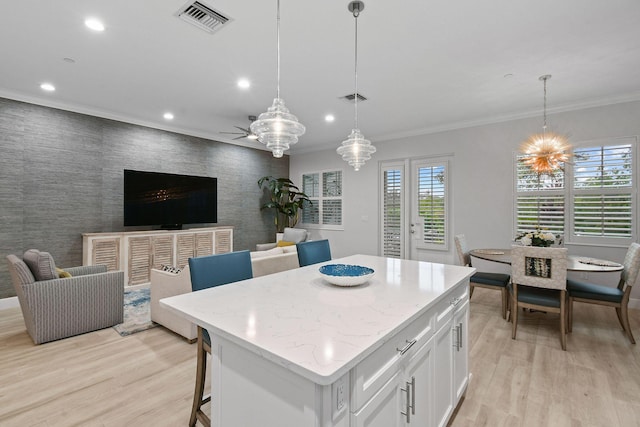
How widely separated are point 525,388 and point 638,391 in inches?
30.4

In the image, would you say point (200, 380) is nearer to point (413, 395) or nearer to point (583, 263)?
point (413, 395)

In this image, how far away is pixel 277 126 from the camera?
199cm

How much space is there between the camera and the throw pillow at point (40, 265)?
2961 mm

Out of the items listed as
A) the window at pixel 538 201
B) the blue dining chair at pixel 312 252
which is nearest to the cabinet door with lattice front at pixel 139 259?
the blue dining chair at pixel 312 252

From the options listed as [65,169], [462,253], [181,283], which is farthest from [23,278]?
[462,253]

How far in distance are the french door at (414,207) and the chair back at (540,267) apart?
2.34 meters

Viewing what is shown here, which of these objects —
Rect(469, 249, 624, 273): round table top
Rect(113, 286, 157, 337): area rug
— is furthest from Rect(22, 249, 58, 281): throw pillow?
Rect(469, 249, 624, 273): round table top

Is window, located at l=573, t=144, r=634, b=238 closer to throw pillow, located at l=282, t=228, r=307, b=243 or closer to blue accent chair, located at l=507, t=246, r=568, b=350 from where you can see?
blue accent chair, located at l=507, t=246, r=568, b=350

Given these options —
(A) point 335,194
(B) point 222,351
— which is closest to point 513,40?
(B) point 222,351

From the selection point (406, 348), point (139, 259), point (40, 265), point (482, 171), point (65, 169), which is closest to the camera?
point (406, 348)

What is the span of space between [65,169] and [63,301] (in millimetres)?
2263

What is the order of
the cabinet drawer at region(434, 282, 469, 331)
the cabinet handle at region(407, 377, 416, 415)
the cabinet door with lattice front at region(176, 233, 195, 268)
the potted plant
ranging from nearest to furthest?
the cabinet handle at region(407, 377, 416, 415), the cabinet drawer at region(434, 282, 469, 331), the cabinet door with lattice front at region(176, 233, 195, 268), the potted plant

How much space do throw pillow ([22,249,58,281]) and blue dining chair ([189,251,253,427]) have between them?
2.09 m

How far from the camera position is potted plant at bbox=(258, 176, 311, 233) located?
6.88 metres
